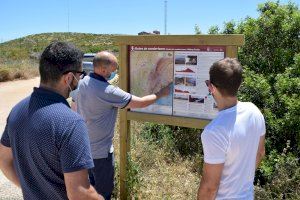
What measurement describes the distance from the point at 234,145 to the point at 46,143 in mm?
1148

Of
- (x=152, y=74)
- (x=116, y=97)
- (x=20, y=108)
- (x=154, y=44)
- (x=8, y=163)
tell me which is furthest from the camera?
(x=152, y=74)

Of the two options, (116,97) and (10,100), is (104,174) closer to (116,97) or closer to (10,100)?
(116,97)

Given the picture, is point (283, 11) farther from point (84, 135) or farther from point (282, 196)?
point (84, 135)

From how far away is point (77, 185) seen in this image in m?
2.32

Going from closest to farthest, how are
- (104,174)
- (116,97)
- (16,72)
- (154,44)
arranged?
1. (116,97)
2. (104,174)
3. (154,44)
4. (16,72)

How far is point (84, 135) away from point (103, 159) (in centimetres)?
222

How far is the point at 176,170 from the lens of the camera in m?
6.41

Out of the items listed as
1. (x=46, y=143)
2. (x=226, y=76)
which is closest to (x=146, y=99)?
(x=226, y=76)

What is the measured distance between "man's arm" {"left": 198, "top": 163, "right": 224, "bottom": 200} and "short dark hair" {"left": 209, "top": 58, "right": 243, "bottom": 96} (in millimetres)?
477

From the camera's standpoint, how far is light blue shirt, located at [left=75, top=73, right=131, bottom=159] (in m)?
4.36

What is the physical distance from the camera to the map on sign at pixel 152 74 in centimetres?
482

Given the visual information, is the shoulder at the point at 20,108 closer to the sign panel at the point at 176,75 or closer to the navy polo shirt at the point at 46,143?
the navy polo shirt at the point at 46,143

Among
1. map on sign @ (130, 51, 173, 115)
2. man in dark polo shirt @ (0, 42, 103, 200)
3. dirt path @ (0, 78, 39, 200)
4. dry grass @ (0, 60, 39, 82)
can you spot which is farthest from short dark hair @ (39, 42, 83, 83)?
dry grass @ (0, 60, 39, 82)

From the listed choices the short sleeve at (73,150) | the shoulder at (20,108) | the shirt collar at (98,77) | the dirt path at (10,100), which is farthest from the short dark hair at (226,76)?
the dirt path at (10,100)
